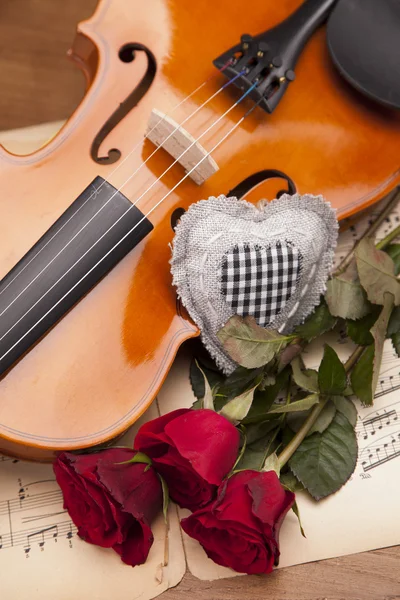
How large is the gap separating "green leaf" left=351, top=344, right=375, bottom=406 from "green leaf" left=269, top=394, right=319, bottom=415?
0.20 feet

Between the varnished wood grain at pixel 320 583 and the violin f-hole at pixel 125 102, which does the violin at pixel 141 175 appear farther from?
the varnished wood grain at pixel 320 583

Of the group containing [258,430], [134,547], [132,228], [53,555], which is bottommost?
[53,555]

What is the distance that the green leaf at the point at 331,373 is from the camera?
31.6 inches

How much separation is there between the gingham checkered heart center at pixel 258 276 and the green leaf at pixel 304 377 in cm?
7

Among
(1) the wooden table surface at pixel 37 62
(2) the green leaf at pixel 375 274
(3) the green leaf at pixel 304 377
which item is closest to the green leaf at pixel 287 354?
(3) the green leaf at pixel 304 377

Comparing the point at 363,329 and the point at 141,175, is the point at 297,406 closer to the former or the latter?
the point at 363,329

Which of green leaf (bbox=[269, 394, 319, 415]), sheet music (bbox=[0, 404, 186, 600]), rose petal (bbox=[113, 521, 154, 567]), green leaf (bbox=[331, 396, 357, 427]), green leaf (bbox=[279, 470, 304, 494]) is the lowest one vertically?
sheet music (bbox=[0, 404, 186, 600])

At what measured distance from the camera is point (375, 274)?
0.85m

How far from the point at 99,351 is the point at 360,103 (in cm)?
49

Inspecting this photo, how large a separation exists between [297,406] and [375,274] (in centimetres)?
19

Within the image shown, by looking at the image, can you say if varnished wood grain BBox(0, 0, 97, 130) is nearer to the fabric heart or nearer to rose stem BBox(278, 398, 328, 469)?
the fabric heart

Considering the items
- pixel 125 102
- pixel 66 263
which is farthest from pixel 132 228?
pixel 125 102

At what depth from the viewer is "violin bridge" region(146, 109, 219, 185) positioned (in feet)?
2.70

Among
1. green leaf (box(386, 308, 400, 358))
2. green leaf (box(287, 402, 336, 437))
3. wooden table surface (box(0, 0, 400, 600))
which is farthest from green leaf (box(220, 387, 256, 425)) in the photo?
wooden table surface (box(0, 0, 400, 600))
